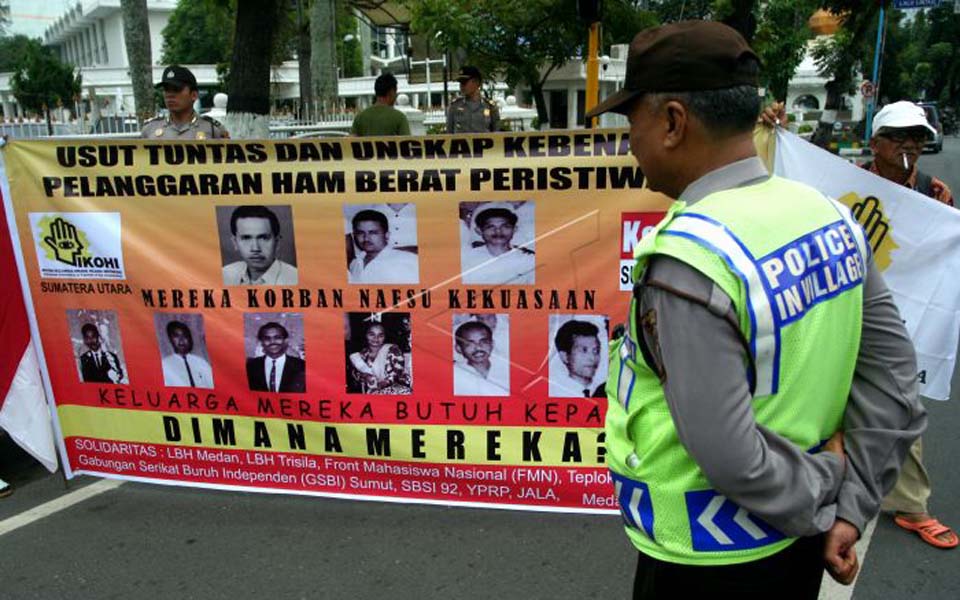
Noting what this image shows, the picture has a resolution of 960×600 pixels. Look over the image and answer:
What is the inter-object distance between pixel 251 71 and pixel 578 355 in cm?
639

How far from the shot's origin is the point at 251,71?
326 inches

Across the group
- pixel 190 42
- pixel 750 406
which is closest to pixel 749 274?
pixel 750 406

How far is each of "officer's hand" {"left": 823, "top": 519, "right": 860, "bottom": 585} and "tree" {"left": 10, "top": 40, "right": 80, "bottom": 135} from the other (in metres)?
50.4

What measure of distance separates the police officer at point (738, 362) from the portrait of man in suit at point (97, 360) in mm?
2971

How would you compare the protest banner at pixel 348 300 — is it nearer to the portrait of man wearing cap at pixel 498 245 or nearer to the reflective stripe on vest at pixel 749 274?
the portrait of man wearing cap at pixel 498 245

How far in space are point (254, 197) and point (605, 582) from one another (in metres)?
2.18

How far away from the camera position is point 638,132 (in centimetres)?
131

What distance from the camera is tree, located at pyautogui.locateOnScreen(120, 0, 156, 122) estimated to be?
12203 millimetres

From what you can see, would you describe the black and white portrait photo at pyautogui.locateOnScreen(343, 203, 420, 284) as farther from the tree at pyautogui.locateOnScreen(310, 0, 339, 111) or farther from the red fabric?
the tree at pyautogui.locateOnScreen(310, 0, 339, 111)

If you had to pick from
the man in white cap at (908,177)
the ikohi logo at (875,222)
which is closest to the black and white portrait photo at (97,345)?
the ikohi logo at (875,222)

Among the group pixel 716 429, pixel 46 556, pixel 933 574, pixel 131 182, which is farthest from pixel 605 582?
pixel 131 182

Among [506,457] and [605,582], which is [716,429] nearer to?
[605,582]

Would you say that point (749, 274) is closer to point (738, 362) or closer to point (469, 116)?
point (738, 362)

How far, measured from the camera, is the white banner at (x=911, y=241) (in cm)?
315
